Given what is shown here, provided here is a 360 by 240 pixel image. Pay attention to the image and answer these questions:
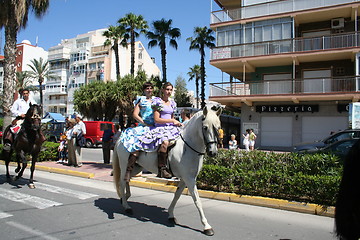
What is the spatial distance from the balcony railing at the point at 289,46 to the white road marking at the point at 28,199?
22.9 meters

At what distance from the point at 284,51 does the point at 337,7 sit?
204 inches

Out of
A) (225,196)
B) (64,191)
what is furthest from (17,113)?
(225,196)

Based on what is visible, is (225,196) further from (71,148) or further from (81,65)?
(81,65)

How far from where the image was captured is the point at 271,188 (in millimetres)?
6824

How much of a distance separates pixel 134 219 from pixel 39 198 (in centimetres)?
279

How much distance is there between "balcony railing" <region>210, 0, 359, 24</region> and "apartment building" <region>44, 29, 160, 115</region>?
30.0m

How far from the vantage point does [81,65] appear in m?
57.0

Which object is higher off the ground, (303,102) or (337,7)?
(337,7)

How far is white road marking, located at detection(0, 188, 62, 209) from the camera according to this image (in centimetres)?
633

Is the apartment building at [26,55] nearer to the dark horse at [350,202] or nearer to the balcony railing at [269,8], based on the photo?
the balcony railing at [269,8]

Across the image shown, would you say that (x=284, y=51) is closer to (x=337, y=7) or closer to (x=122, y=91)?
(x=337, y=7)

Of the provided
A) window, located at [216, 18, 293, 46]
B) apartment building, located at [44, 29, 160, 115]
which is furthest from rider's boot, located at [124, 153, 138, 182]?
apartment building, located at [44, 29, 160, 115]

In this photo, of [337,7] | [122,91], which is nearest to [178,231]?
[337,7]

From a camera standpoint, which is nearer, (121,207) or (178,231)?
(178,231)
